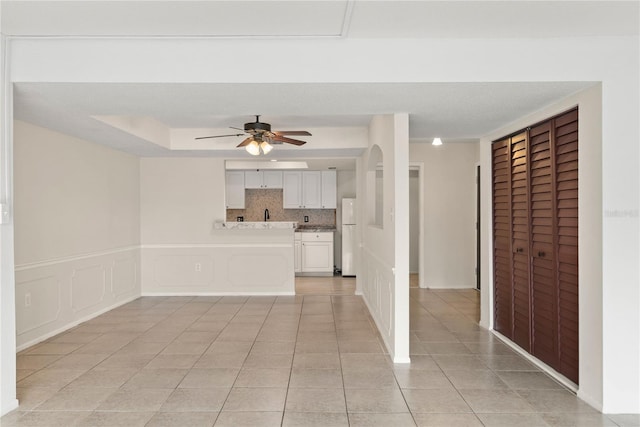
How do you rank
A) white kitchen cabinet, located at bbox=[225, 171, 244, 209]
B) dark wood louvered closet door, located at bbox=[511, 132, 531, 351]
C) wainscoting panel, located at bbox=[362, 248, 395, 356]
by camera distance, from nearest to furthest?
1. dark wood louvered closet door, located at bbox=[511, 132, 531, 351]
2. wainscoting panel, located at bbox=[362, 248, 395, 356]
3. white kitchen cabinet, located at bbox=[225, 171, 244, 209]

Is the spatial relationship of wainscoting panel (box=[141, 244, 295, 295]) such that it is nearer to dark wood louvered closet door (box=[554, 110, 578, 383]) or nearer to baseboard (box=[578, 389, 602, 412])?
dark wood louvered closet door (box=[554, 110, 578, 383])

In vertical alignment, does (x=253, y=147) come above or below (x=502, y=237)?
above

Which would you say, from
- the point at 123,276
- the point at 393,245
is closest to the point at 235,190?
the point at 123,276

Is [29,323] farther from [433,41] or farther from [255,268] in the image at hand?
[433,41]

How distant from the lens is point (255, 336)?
14.4ft

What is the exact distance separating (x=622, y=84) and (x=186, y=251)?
19.1 feet

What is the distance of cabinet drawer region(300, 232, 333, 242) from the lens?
27.1 feet

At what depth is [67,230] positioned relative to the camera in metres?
4.68

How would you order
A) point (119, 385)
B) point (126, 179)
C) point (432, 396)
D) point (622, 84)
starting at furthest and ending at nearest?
point (126, 179)
point (119, 385)
point (432, 396)
point (622, 84)

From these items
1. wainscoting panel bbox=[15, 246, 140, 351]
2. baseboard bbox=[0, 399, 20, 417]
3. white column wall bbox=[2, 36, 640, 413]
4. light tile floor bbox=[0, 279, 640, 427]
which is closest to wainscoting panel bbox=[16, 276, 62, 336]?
wainscoting panel bbox=[15, 246, 140, 351]

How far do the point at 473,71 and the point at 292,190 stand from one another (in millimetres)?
6011

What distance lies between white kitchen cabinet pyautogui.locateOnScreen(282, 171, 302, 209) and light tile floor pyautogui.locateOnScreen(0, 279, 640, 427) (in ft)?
11.9

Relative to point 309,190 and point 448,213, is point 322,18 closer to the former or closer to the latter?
point 448,213

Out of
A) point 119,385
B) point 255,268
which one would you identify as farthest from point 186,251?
point 119,385
